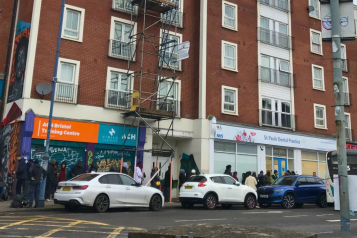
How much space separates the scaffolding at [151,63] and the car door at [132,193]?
5.70 metres

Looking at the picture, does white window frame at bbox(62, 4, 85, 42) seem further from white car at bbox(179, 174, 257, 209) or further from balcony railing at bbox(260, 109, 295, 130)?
balcony railing at bbox(260, 109, 295, 130)

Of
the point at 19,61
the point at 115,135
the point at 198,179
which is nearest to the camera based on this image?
the point at 198,179

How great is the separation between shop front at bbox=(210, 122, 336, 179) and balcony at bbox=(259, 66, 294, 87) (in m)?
3.69

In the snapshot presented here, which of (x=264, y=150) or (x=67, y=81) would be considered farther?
(x=264, y=150)

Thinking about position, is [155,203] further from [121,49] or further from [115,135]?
[121,49]

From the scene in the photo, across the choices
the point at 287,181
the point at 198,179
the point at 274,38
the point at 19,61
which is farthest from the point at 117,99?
the point at 274,38

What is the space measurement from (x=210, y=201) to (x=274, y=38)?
1615cm

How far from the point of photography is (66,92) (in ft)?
67.1

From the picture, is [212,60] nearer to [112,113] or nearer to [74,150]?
[112,113]

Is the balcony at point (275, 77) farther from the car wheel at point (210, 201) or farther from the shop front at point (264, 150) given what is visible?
the car wheel at point (210, 201)

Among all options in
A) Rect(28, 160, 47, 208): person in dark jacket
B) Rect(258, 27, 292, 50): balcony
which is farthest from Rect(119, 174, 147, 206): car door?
Rect(258, 27, 292, 50): balcony

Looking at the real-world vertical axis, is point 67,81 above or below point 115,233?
above

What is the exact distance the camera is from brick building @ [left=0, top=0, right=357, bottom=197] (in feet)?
66.2

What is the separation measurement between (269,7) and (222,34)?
5.54 meters
